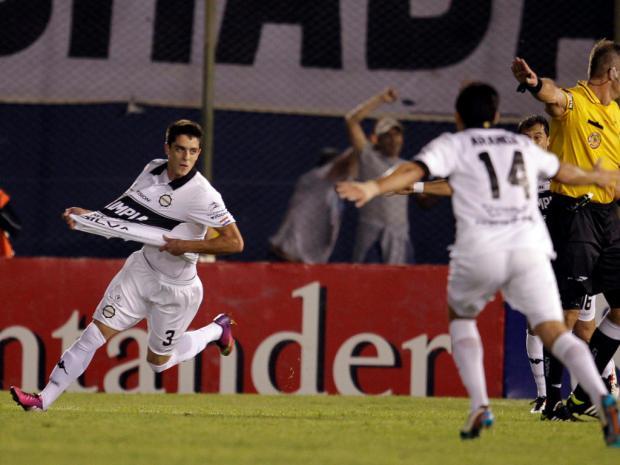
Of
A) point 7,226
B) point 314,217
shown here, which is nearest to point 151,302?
point 7,226

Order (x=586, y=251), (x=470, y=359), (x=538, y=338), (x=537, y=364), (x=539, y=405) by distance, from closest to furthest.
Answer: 1. (x=470, y=359)
2. (x=586, y=251)
3. (x=538, y=338)
4. (x=539, y=405)
5. (x=537, y=364)

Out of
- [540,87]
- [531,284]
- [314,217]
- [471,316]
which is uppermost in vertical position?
[540,87]

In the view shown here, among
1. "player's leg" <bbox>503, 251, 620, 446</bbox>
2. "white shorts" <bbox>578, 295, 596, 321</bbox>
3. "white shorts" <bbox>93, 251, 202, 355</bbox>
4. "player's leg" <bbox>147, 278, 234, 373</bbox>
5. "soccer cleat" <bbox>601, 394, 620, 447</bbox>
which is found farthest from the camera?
"white shorts" <bbox>578, 295, 596, 321</bbox>

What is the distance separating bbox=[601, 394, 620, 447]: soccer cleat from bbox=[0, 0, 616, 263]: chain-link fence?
20.9ft

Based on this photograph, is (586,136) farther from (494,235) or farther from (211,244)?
(211,244)

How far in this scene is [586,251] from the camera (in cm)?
877

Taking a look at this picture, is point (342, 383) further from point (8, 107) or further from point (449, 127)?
point (8, 107)

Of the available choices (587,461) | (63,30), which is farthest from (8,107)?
(587,461)

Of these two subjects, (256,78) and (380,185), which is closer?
(380,185)

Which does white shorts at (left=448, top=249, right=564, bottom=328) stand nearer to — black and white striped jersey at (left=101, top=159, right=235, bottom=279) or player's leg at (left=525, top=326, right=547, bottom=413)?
black and white striped jersey at (left=101, top=159, right=235, bottom=279)

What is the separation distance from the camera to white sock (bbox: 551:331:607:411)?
6.70 metres

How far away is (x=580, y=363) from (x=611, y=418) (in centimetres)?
30

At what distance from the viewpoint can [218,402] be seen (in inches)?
425

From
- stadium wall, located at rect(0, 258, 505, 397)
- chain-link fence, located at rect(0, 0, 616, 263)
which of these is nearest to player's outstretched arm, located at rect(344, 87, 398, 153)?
chain-link fence, located at rect(0, 0, 616, 263)
